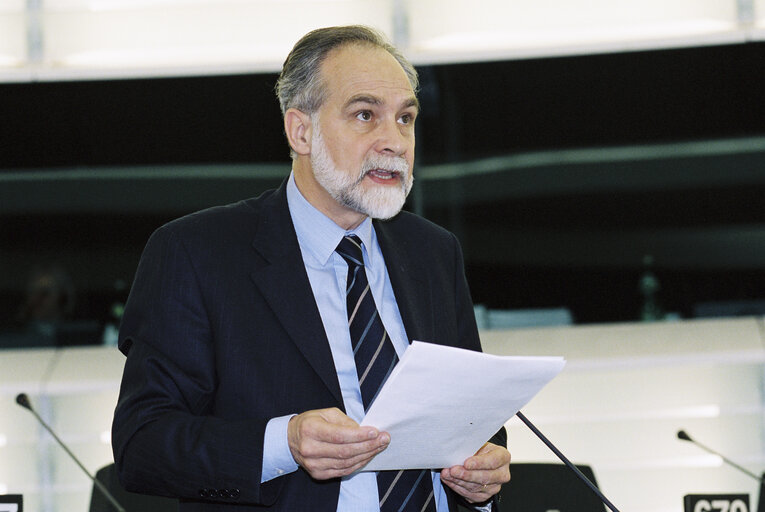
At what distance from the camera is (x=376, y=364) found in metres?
1.66

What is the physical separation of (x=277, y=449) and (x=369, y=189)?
512mm

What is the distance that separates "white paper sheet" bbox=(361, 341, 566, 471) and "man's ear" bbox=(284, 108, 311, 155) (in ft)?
2.05

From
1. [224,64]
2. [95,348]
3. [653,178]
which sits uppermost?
[224,64]

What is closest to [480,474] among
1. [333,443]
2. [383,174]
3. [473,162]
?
[333,443]

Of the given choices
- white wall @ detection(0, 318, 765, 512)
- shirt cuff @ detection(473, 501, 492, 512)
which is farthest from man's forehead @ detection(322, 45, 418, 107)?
white wall @ detection(0, 318, 765, 512)

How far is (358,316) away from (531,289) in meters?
3.11

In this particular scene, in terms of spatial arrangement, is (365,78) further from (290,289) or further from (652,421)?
(652,421)

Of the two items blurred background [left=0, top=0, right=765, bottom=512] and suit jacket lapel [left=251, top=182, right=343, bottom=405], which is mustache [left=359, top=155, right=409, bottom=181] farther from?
blurred background [left=0, top=0, right=765, bottom=512]

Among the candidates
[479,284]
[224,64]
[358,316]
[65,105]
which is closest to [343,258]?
[358,316]

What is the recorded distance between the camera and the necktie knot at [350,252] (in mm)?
1764

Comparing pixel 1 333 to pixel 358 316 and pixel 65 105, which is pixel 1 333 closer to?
pixel 65 105

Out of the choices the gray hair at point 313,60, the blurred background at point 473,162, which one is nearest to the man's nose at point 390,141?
the gray hair at point 313,60

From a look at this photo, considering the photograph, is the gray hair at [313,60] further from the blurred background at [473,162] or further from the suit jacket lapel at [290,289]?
the blurred background at [473,162]

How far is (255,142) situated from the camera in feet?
15.3
